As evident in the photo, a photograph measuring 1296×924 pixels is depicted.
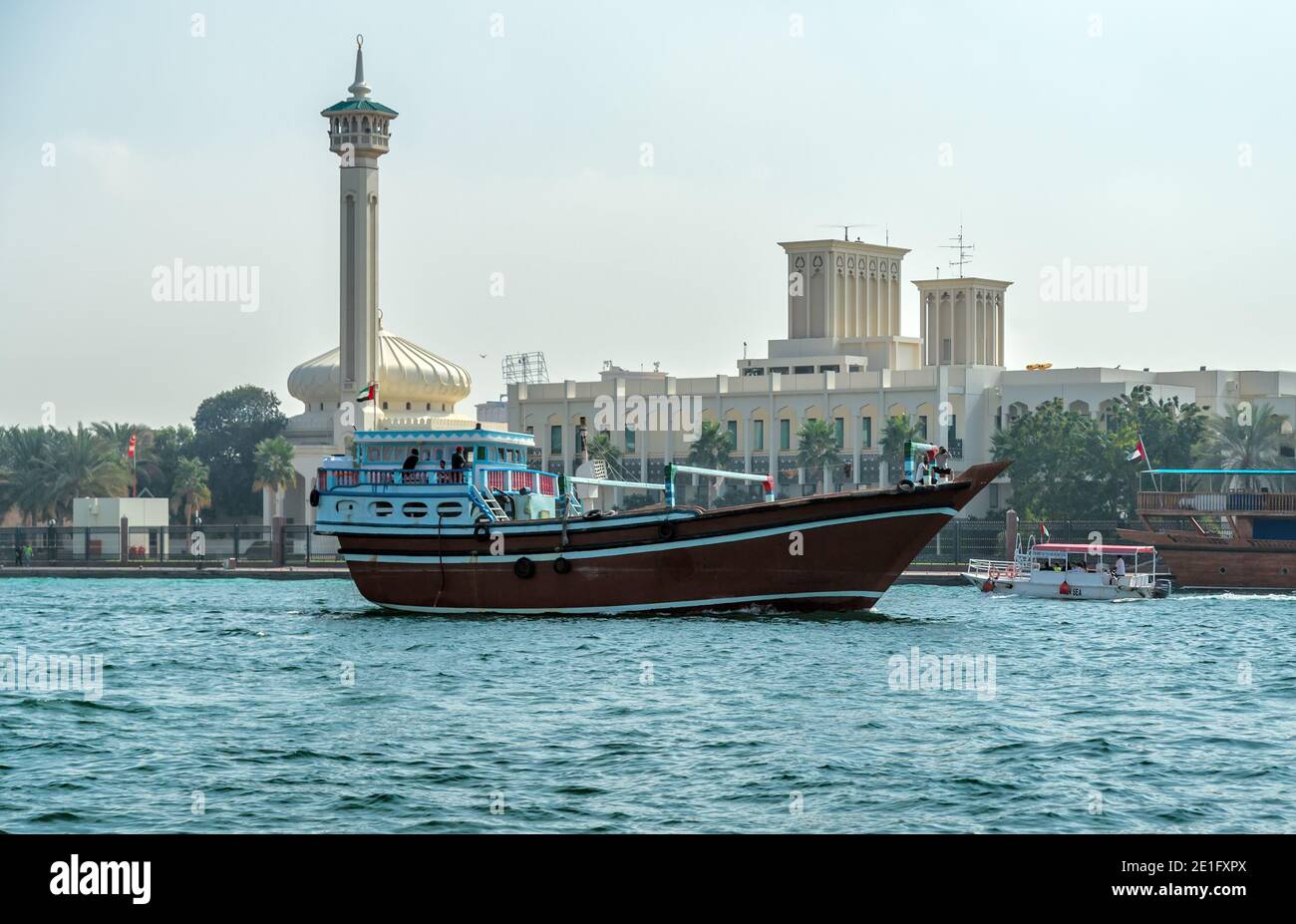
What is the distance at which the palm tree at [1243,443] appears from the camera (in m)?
91.5

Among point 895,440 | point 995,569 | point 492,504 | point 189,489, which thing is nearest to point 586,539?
point 492,504

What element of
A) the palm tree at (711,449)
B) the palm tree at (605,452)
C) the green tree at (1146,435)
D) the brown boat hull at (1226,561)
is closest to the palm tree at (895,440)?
the palm tree at (711,449)

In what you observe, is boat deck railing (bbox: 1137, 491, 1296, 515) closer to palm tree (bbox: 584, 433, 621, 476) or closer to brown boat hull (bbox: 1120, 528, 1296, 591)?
brown boat hull (bbox: 1120, 528, 1296, 591)

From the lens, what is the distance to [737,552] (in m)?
47.1

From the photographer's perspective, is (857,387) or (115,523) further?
(857,387)

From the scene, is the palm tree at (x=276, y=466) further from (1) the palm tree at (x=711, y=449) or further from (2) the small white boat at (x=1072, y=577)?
(2) the small white boat at (x=1072, y=577)

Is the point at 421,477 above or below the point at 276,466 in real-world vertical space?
below

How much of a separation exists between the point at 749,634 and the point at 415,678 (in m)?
10.8

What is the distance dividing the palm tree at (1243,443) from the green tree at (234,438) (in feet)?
233

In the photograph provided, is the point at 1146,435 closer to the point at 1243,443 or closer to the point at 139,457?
the point at 1243,443

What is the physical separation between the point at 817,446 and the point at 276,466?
3433cm

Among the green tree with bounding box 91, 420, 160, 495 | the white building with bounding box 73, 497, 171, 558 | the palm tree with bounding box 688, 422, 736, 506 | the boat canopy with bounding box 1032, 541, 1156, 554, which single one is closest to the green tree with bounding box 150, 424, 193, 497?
the green tree with bounding box 91, 420, 160, 495
